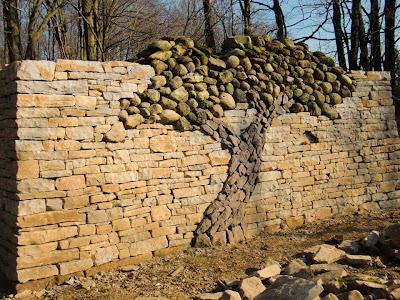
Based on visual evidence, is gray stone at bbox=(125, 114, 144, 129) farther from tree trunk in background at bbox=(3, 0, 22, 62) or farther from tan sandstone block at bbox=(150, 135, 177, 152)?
tree trunk in background at bbox=(3, 0, 22, 62)

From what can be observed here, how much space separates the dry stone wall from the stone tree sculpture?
0.14 meters

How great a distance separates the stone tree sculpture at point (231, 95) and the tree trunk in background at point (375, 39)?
5.21 m

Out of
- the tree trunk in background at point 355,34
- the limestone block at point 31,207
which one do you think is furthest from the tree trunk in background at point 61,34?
the limestone block at point 31,207

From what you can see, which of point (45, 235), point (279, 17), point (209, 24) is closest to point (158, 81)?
point (45, 235)

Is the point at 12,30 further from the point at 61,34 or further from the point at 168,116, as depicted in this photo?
the point at 168,116

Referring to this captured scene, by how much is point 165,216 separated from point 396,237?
2874 millimetres

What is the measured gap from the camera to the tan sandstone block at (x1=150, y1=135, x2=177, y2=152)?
18.9 feet

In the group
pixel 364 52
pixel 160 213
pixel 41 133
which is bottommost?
pixel 160 213

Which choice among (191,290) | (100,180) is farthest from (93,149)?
(191,290)

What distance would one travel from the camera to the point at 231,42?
6906 millimetres

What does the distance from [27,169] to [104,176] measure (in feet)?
2.92

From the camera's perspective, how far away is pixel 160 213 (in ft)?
18.8

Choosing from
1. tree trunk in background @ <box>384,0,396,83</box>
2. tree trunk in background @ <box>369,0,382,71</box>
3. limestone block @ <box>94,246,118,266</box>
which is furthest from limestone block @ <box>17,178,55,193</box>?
tree trunk in background @ <box>369,0,382,71</box>

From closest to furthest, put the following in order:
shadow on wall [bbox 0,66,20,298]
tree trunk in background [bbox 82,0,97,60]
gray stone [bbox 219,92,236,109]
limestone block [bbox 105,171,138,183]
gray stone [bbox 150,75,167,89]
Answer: shadow on wall [bbox 0,66,20,298], limestone block [bbox 105,171,138,183], gray stone [bbox 150,75,167,89], gray stone [bbox 219,92,236,109], tree trunk in background [bbox 82,0,97,60]
